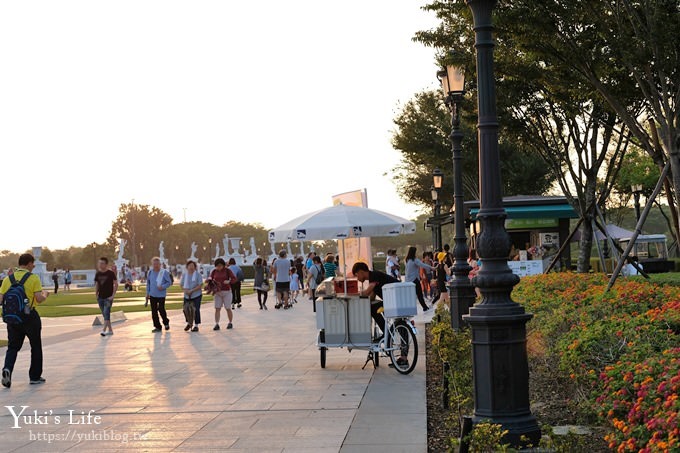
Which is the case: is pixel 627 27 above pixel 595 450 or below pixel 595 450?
above

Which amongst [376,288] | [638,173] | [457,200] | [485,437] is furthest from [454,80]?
[638,173]

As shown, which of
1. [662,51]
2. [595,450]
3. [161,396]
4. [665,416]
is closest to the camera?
[665,416]

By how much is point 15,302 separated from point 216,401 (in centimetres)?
364

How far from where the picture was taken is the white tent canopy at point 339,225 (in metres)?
13.5

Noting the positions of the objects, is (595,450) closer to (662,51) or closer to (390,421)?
(390,421)

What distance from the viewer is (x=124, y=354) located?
15.8m

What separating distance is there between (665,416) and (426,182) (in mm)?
46730

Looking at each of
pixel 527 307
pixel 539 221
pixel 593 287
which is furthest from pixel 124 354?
pixel 539 221

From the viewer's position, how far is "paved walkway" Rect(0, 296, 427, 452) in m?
7.86

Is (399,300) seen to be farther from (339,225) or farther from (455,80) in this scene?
(455,80)

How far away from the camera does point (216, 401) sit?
1005 centimetres

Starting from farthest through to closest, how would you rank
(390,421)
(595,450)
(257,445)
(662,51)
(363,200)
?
(363,200), (662,51), (390,421), (257,445), (595,450)

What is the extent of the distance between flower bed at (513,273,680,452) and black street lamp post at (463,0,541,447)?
2.12 ft

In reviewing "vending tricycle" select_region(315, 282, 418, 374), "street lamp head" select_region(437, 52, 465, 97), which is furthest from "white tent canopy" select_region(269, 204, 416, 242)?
"street lamp head" select_region(437, 52, 465, 97)
